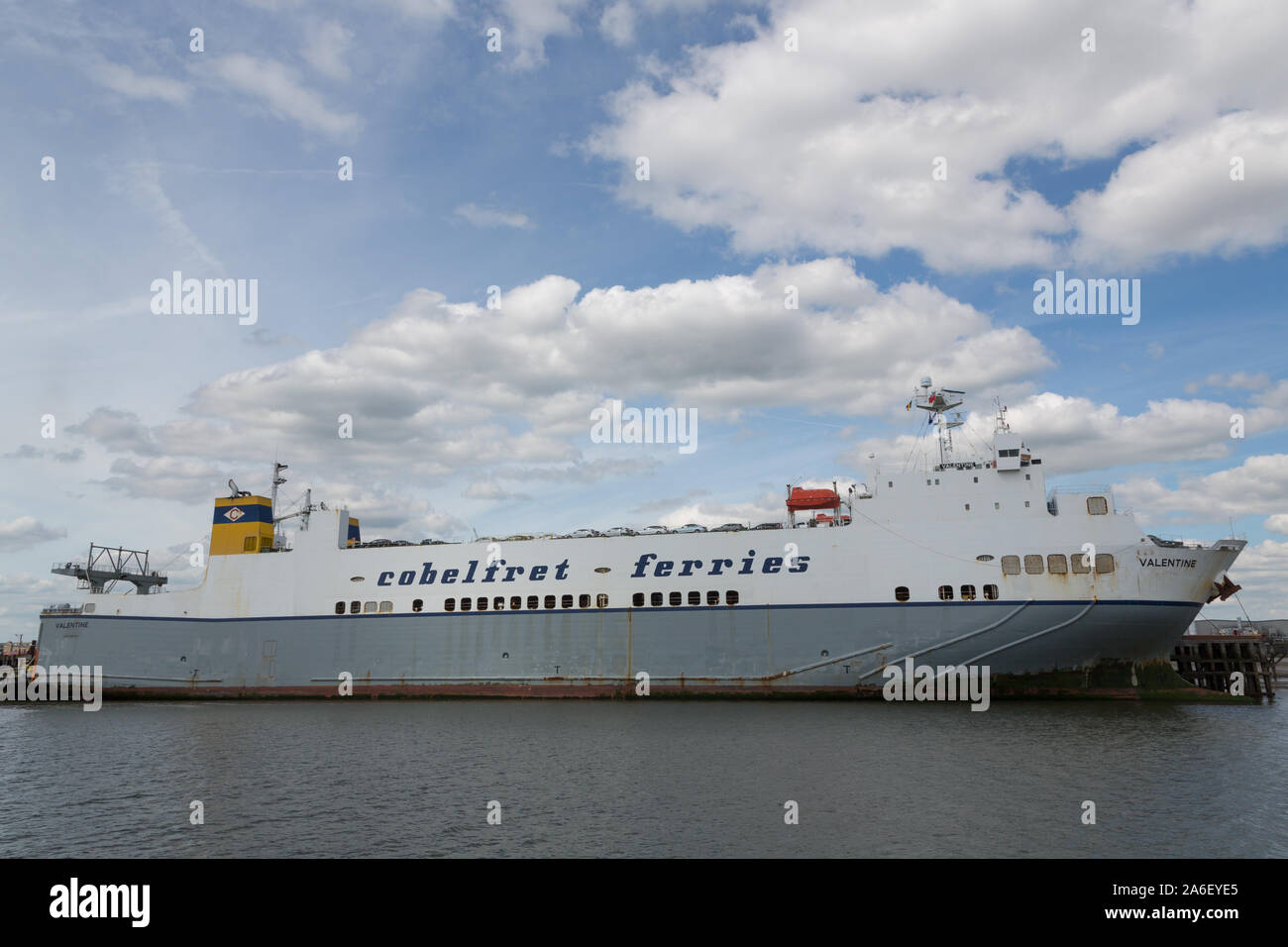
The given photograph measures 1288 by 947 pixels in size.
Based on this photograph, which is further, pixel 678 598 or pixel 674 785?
pixel 678 598

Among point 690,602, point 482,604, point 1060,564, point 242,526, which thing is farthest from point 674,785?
point 242,526

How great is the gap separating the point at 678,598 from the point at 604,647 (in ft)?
13.2

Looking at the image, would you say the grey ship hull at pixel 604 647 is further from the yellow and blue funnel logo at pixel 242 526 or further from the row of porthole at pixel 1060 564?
the yellow and blue funnel logo at pixel 242 526

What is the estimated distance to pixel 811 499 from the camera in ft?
113

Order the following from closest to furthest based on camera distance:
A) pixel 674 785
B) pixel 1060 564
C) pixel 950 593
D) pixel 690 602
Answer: pixel 674 785 < pixel 1060 564 < pixel 950 593 < pixel 690 602

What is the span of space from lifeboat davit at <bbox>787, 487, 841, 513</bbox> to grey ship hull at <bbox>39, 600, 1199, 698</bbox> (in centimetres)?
473

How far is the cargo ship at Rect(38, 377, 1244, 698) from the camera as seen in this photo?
29.5 m

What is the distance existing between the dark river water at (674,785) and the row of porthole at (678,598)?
19.9 feet

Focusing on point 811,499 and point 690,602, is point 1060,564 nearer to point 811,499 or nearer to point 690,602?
point 811,499

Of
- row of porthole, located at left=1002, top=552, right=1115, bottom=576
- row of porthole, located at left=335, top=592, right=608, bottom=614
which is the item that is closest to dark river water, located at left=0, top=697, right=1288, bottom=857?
row of porthole, located at left=1002, top=552, right=1115, bottom=576

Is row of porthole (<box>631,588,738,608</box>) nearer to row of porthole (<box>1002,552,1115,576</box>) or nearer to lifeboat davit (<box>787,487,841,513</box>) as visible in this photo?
lifeboat davit (<box>787,487,841,513</box>)
